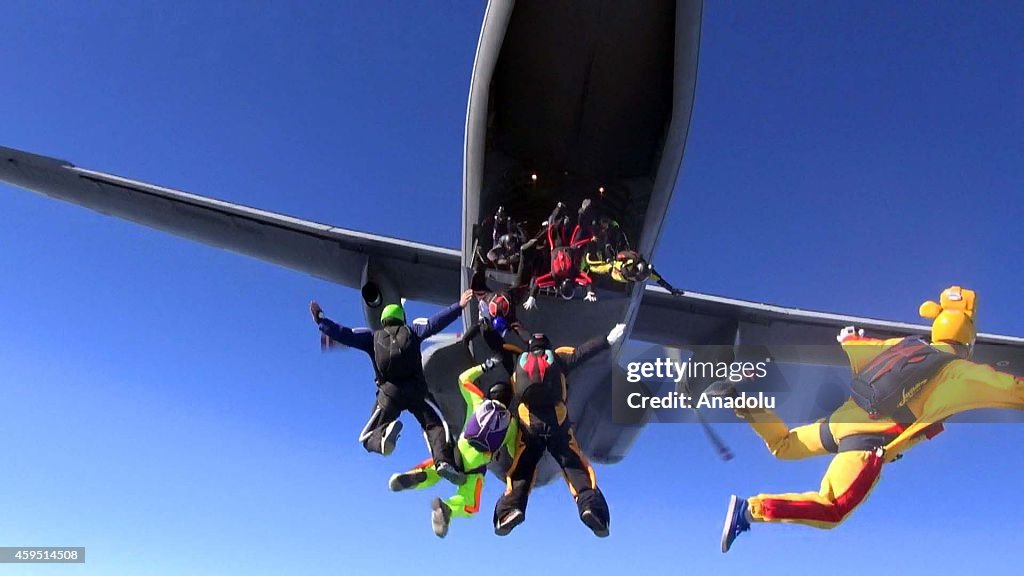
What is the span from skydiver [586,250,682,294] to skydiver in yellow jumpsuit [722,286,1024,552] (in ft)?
6.69

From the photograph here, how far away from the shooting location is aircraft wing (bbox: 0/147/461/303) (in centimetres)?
1141

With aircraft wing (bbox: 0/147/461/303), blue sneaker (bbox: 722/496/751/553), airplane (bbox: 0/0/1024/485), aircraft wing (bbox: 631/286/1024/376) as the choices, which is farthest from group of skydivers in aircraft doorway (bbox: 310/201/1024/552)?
aircraft wing (bbox: 631/286/1024/376)

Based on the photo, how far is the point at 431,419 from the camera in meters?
6.70

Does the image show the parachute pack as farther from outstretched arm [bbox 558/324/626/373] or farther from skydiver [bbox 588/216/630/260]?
skydiver [bbox 588/216/630/260]

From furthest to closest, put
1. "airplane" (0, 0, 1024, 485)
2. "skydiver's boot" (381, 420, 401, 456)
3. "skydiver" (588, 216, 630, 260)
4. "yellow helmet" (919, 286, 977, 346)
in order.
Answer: "skydiver" (588, 216, 630, 260), "airplane" (0, 0, 1024, 485), "skydiver's boot" (381, 420, 401, 456), "yellow helmet" (919, 286, 977, 346)

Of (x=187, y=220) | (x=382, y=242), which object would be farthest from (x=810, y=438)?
(x=187, y=220)

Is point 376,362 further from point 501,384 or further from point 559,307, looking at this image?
point 559,307

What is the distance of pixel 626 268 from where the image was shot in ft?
23.4

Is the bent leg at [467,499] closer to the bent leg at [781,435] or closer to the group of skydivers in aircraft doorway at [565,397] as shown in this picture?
the group of skydivers in aircraft doorway at [565,397]

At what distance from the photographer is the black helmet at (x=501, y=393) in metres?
6.38

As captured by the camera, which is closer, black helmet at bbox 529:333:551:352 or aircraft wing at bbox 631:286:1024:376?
black helmet at bbox 529:333:551:352

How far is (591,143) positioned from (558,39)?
1.48 metres

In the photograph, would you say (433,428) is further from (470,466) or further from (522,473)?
(522,473)

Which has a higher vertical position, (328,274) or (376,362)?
(328,274)
